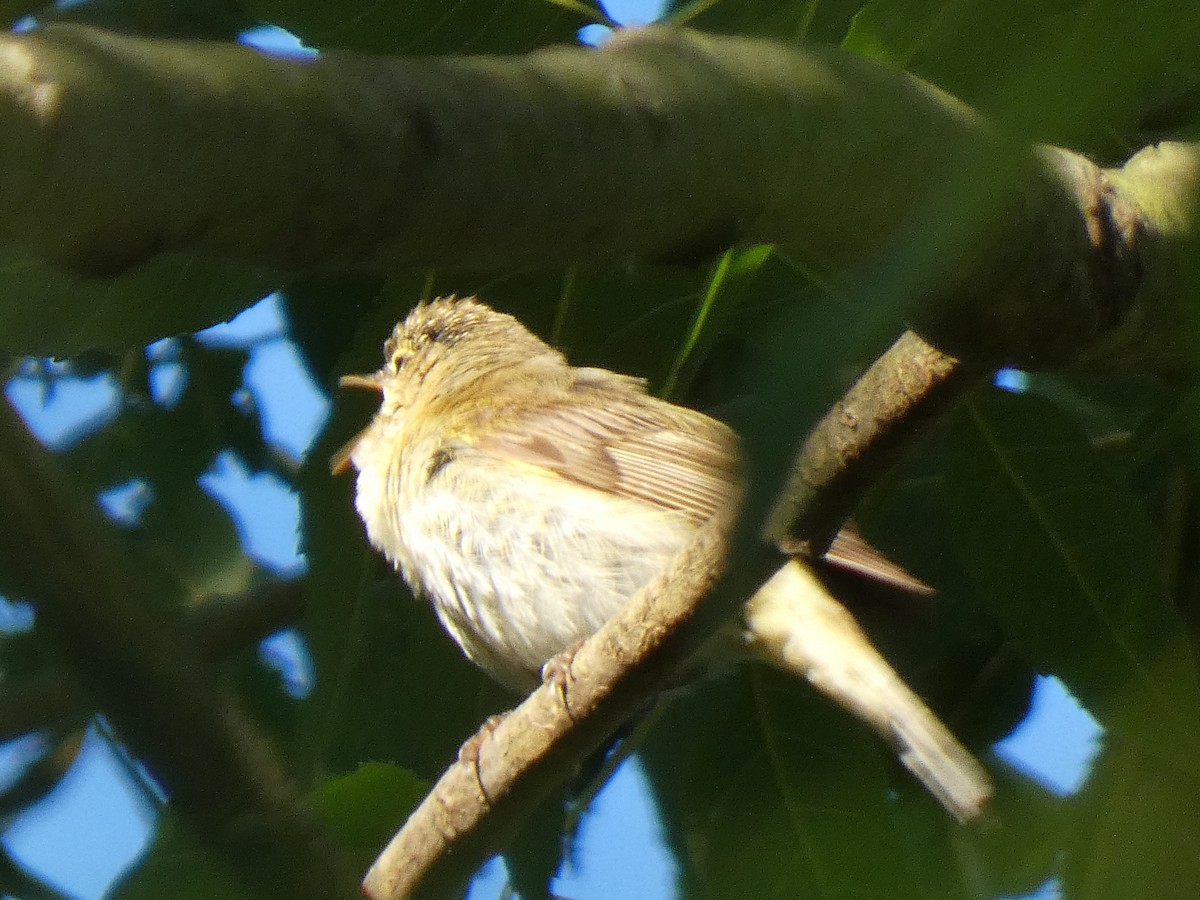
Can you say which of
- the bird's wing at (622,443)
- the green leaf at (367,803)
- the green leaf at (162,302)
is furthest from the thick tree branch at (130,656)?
the bird's wing at (622,443)

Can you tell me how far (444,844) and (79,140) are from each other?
7.01 feet

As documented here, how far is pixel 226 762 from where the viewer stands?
0.82 m

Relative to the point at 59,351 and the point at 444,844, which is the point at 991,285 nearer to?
the point at 444,844

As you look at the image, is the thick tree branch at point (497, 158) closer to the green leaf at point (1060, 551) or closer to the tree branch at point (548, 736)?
the tree branch at point (548, 736)

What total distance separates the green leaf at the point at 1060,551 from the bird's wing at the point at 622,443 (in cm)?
93

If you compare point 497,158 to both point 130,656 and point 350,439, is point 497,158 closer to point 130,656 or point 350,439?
point 130,656

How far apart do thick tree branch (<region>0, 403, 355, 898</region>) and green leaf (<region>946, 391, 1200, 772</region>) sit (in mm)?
2556

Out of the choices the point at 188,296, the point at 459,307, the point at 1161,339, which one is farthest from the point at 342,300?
the point at 1161,339

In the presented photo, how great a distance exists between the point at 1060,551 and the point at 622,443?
5.41 feet

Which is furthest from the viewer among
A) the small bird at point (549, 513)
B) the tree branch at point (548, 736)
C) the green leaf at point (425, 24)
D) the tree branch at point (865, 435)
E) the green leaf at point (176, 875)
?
the small bird at point (549, 513)

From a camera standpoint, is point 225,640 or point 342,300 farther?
point 225,640

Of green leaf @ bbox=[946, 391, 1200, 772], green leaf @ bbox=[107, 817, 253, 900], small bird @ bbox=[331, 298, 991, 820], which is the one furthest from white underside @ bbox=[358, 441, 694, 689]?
green leaf @ bbox=[107, 817, 253, 900]

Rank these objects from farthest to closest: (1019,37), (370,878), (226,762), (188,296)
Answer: (188,296), (370,878), (1019,37), (226,762)

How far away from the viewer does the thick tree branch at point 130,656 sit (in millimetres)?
734
